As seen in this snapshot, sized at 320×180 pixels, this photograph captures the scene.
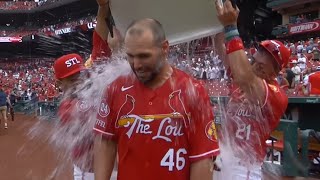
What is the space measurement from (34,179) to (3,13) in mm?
36410

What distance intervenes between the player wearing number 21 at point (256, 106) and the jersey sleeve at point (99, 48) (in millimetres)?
840

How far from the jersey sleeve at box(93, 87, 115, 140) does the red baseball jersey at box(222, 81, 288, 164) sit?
3.99 ft

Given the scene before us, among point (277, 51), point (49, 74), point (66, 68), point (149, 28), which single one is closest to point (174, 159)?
point (149, 28)

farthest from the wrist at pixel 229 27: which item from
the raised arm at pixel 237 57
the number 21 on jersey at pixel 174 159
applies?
the number 21 on jersey at pixel 174 159

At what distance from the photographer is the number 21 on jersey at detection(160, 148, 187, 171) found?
208cm

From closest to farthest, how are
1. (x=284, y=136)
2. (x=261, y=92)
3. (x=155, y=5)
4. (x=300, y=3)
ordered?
(x=155, y=5), (x=261, y=92), (x=284, y=136), (x=300, y=3)

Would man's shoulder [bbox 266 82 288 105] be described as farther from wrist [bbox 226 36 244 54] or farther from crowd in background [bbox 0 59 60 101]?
crowd in background [bbox 0 59 60 101]

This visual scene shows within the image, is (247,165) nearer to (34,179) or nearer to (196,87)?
(196,87)

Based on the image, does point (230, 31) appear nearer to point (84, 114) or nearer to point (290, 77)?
point (84, 114)

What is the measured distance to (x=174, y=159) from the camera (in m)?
2.09

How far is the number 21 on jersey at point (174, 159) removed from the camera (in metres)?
2.08

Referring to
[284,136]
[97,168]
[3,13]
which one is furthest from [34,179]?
[3,13]

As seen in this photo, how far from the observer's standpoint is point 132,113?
2.11 m

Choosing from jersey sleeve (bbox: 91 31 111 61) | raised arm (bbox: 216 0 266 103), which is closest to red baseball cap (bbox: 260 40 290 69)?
raised arm (bbox: 216 0 266 103)
